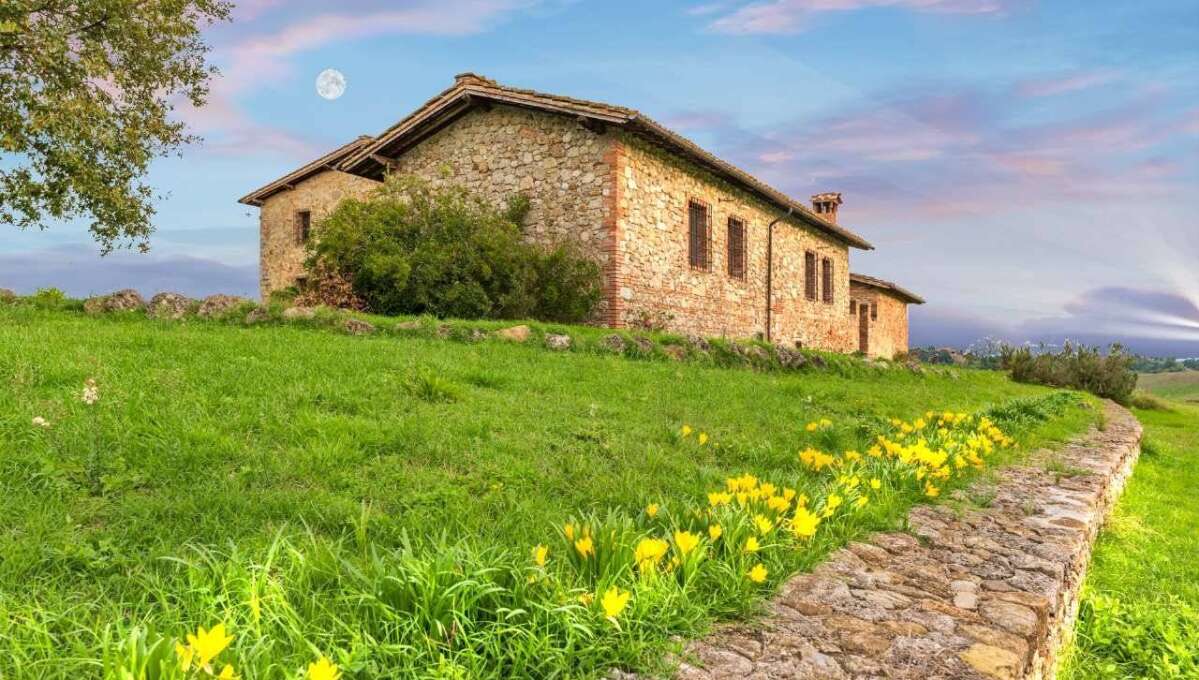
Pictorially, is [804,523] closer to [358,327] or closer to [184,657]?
[184,657]

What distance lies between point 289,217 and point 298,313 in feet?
57.1

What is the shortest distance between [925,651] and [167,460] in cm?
370

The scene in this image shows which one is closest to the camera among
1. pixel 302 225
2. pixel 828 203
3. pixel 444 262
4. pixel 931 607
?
pixel 931 607

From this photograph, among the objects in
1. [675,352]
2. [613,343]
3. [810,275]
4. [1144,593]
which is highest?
[810,275]

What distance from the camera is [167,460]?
3793mm

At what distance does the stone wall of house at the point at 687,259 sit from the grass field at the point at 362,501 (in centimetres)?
692

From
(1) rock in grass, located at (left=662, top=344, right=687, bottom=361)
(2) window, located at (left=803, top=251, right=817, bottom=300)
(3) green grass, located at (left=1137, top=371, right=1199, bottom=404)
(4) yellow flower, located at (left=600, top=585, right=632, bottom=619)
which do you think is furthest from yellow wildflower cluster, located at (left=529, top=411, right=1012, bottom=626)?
(3) green grass, located at (left=1137, top=371, right=1199, bottom=404)

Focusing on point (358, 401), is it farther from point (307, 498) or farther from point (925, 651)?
point (925, 651)

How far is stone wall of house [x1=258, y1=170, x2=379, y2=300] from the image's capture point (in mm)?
24266

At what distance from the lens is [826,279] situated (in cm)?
2417

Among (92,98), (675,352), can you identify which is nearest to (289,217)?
(92,98)

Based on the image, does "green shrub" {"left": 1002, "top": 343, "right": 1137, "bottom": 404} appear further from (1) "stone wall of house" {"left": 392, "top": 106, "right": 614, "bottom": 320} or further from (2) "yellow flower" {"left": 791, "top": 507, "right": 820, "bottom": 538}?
(2) "yellow flower" {"left": 791, "top": 507, "right": 820, "bottom": 538}

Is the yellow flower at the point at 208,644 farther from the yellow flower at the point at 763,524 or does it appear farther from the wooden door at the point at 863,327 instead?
the wooden door at the point at 863,327

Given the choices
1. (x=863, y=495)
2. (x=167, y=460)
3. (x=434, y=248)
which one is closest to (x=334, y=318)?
(x=434, y=248)
